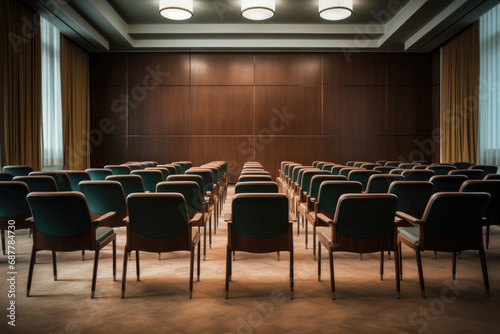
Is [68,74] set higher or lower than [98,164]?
higher

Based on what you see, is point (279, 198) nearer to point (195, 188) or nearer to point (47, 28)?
point (195, 188)

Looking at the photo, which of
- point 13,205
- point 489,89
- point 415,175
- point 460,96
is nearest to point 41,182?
point 13,205

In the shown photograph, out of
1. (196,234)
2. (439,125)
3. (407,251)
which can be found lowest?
(407,251)

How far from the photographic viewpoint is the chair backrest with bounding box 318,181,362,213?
137 inches

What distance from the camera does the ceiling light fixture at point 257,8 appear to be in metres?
8.03

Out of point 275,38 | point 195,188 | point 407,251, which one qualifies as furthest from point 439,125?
point 195,188

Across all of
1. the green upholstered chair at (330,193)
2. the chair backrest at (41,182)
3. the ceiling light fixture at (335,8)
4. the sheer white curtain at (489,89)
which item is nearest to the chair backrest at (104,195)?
the chair backrest at (41,182)

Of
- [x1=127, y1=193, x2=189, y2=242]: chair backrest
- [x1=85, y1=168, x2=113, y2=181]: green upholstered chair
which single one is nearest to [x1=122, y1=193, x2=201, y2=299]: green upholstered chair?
[x1=127, y1=193, x2=189, y2=242]: chair backrest

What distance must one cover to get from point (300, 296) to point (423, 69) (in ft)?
40.0

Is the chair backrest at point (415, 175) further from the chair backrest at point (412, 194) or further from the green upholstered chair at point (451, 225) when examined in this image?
the green upholstered chair at point (451, 225)

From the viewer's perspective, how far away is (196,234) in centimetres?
305

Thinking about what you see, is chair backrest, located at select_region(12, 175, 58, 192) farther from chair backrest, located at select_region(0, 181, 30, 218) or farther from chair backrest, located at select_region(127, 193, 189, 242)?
chair backrest, located at select_region(127, 193, 189, 242)

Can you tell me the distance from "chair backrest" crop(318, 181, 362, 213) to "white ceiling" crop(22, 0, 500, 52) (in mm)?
7298

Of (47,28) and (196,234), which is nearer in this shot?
(196,234)
